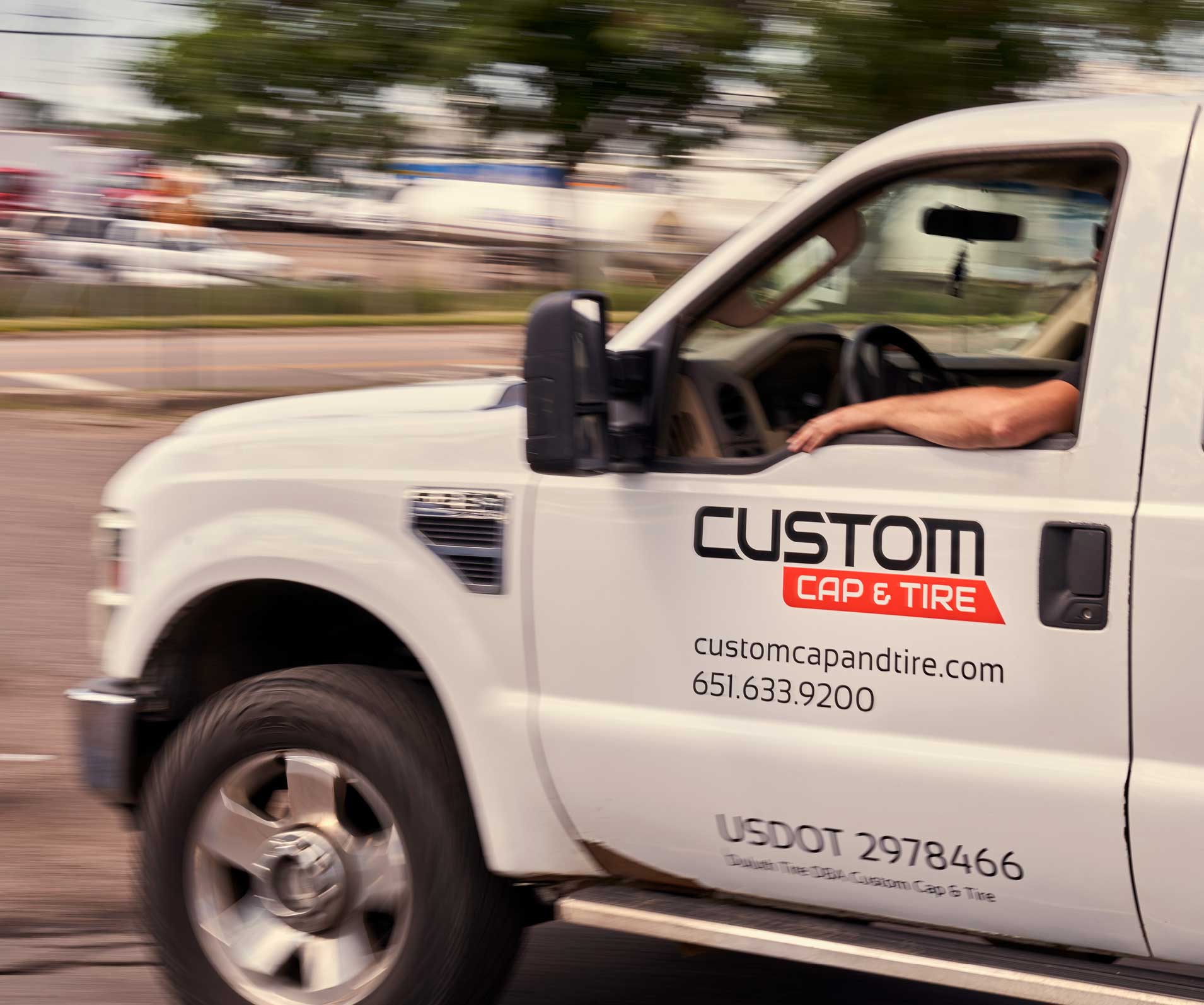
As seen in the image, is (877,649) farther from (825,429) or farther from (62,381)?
(62,381)

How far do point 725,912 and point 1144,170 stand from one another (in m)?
1.54

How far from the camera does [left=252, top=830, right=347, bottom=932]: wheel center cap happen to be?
138 inches

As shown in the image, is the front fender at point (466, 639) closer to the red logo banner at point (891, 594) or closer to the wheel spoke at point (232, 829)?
the wheel spoke at point (232, 829)

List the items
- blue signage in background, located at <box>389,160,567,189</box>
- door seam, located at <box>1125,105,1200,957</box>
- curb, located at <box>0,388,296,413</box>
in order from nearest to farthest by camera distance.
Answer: door seam, located at <box>1125,105,1200,957</box>
blue signage in background, located at <box>389,160,567,189</box>
curb, located at <box>0,388,296,413</box>

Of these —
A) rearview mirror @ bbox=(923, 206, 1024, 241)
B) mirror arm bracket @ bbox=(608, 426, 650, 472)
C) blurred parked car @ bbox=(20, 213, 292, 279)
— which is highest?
rearview mirror @ bbox=(923, 206, 1024, 241)

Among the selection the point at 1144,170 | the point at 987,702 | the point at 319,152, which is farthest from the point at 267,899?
the point at 319,152

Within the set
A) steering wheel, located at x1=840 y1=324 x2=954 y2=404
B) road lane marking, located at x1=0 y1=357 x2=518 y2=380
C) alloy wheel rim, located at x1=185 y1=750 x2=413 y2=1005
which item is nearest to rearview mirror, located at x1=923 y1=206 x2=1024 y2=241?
steering wheel, located at x1=840 y1=324 x2=954 y2=404

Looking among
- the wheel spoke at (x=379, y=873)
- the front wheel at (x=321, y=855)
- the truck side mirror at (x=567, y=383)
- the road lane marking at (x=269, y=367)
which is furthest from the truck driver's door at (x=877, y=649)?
the road lane marking at (x=269, y=367)

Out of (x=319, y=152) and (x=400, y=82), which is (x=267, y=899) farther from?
(x=319, y=152)

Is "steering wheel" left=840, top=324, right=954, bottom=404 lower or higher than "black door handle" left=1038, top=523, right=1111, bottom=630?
higher

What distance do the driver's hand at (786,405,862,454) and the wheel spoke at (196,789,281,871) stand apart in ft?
4.56

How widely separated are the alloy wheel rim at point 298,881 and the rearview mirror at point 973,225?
165 centimetres

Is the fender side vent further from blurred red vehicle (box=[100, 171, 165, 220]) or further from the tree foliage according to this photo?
blurred red vehicle (box=[100, 171, 165, 220])

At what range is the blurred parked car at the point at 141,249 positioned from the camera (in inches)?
811
